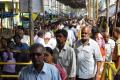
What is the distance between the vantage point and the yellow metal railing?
31.1 feet

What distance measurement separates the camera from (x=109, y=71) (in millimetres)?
9547

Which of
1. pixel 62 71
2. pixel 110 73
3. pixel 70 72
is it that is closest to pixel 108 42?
pixel 110 73

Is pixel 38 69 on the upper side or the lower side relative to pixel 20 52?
upper

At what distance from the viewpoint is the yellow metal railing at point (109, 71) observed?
948cm

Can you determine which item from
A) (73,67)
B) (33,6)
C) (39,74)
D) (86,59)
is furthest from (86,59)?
(39,74)

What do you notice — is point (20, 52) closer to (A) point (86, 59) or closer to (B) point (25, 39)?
(A) point (86, 59)

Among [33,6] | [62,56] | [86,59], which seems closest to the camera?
[62,56]

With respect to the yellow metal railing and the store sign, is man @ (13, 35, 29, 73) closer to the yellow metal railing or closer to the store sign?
the store sign

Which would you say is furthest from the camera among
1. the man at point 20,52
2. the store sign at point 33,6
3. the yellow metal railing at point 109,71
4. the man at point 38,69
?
the man at point 20,52

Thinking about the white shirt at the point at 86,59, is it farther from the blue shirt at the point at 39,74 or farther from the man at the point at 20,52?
the blue shirt at the point at 39,74

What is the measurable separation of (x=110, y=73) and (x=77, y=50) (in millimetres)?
871

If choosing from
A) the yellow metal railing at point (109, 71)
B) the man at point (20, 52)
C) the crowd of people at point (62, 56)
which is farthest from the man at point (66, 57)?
the man at point (20, 52)

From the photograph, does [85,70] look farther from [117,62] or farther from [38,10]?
[38,10]

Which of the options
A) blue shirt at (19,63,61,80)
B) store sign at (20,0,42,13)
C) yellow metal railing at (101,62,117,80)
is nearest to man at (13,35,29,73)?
store sign at (20,0,42,13)
